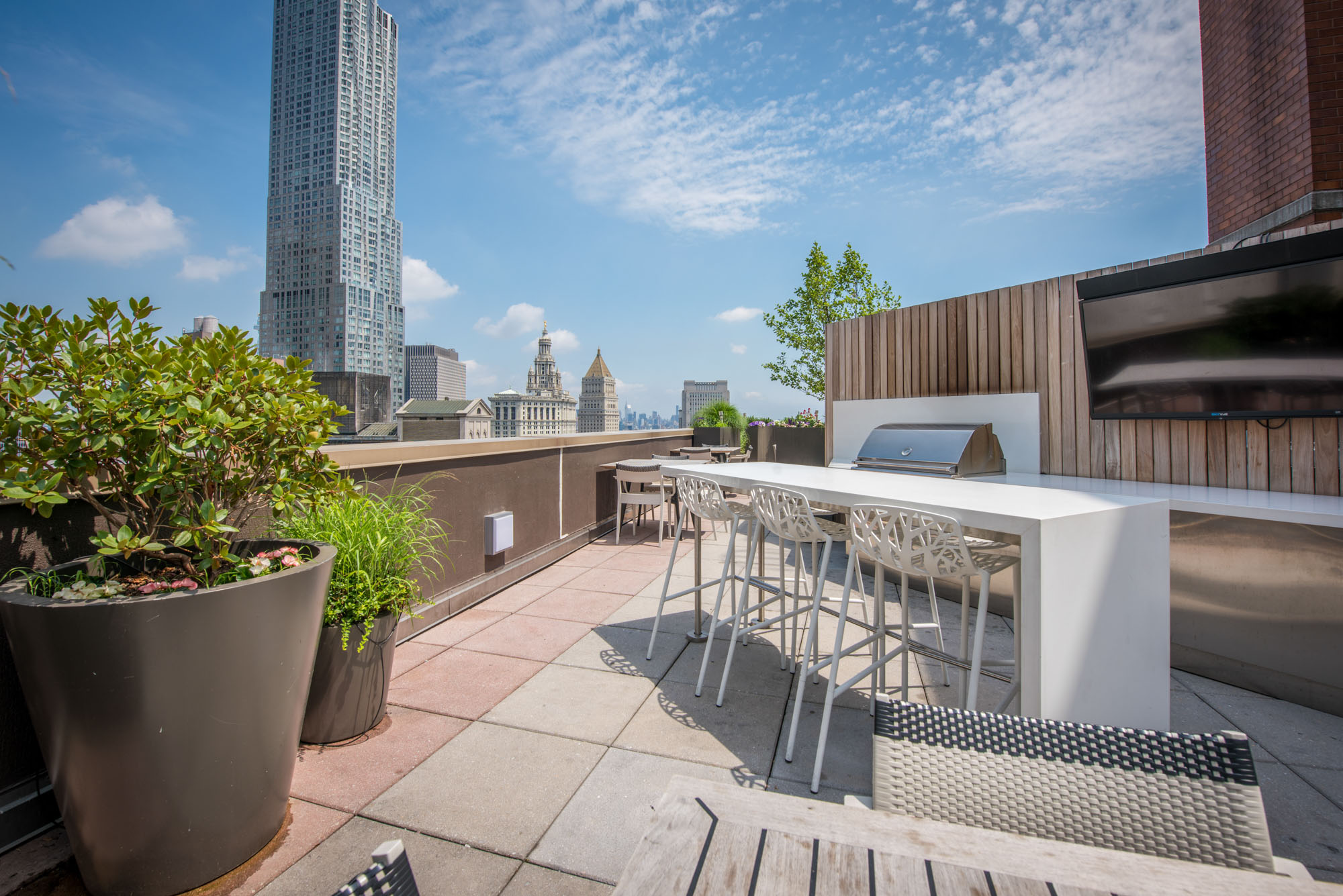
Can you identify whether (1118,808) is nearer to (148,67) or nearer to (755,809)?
(755,809)

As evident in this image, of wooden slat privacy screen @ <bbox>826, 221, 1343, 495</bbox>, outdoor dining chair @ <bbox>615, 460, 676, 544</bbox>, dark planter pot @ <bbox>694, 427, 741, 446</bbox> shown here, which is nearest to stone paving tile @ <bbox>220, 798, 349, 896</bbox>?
outdoor dining chair @ <bbox>615, 460, 676, 544</bbox>

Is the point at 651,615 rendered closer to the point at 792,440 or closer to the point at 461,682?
the point at 461,682

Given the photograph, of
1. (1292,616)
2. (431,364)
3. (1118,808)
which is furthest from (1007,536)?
(431,364)

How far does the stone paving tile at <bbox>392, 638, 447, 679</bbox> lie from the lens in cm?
288

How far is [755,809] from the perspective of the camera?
78 centimetres

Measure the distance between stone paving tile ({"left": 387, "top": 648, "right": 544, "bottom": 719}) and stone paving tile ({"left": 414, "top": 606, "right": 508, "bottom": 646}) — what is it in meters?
0.19

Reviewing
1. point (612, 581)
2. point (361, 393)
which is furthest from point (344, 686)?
point (361, 393)

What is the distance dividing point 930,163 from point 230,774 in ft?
31.4

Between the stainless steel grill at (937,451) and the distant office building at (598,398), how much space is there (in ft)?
301

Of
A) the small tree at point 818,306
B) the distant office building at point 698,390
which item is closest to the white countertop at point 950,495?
the small tree at point 818,306

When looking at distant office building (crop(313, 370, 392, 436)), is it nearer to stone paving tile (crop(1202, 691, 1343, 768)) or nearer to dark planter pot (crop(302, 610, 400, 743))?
dark planter pot (crop(302, 610, 400, 743))

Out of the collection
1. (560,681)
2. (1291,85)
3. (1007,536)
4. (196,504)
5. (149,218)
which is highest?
(149,218)

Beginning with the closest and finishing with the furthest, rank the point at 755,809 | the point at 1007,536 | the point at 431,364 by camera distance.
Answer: the point at 755,809 → the point at 1007,536 → the point at 431,364

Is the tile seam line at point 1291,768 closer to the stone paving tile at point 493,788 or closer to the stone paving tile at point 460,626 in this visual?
the stone paving tile at point 493,788
